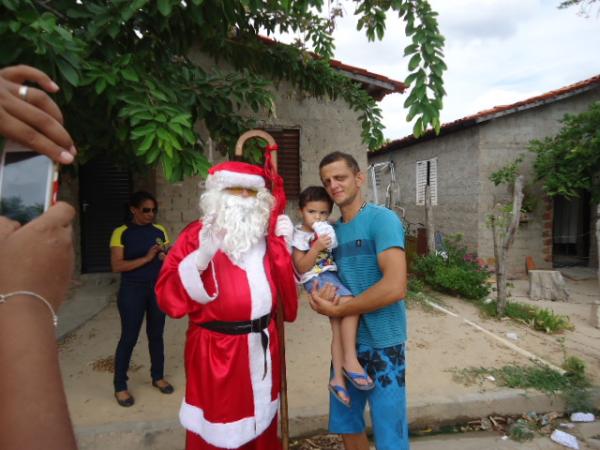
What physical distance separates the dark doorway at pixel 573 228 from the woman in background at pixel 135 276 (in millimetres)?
10404

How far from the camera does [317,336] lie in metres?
4.97

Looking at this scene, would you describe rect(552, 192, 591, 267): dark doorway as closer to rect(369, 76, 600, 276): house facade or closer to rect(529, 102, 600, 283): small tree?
rect(369, 76, 600, 276): house facade

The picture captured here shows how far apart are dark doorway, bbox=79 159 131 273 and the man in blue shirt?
20.2 ft

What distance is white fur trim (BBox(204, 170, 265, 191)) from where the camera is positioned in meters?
2.26

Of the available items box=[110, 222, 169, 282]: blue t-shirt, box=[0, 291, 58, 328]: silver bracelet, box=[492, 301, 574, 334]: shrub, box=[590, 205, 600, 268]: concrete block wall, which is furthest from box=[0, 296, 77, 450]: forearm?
box=[590, 205, 600, 268]: concrete block wall

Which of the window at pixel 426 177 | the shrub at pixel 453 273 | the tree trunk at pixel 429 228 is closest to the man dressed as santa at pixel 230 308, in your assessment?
the shrub at pixel 453 273

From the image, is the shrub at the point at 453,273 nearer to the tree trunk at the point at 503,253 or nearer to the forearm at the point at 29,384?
the tree trunk at the point at 503,253

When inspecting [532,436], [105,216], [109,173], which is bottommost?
[532,436]

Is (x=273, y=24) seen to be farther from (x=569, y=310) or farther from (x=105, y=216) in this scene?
(x=569, y=310)

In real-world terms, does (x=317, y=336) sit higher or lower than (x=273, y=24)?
lower

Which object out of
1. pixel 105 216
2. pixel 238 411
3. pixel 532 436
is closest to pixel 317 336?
pixel 532 436

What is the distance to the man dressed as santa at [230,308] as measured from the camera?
203cm

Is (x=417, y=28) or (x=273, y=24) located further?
(x=273, y=24)

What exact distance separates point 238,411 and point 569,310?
6.54 metres
